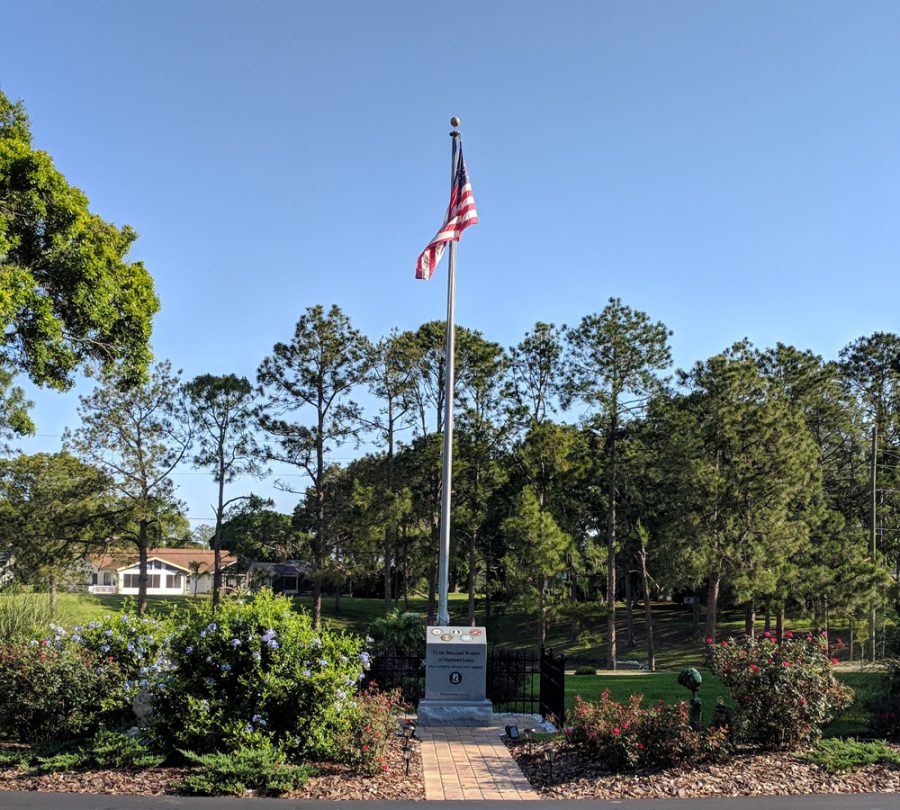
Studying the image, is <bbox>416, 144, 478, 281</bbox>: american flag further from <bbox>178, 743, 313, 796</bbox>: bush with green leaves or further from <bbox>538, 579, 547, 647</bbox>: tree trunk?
<bbox>538, 579, 547, 647</bbox>: tree trunk

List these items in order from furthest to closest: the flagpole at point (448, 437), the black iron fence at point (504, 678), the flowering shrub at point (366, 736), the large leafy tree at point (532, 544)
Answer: the large leafy tree at point (532, 544)
the flagpole at point (448, 437)
the black iron fence at point (504, 678)
the flowering shrub at point (366, 736)

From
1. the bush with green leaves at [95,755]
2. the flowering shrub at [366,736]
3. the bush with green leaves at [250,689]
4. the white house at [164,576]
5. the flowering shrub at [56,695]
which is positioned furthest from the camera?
the white house at [164,576]

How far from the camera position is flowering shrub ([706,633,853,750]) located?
33.1 ft

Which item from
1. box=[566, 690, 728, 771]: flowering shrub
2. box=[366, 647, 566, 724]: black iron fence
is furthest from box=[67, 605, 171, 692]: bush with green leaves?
box=[566, 690, 728, 771]: flowering shrub

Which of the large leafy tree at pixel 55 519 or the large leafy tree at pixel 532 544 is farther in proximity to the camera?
the large leafy tree at pixel 55 519

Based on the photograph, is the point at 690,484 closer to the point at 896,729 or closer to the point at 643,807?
the point at 896,729

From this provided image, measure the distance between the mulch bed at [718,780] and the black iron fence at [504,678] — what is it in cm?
242

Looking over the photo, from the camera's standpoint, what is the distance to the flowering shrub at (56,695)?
34.1 feet

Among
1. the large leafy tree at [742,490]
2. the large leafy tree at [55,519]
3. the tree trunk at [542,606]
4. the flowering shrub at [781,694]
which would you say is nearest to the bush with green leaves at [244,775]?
the flowering shrub at [781,694]

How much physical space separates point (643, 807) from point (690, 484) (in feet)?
69.3

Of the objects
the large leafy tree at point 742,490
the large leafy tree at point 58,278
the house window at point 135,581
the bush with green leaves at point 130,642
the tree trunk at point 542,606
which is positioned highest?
the large leafy tree at point 58,278

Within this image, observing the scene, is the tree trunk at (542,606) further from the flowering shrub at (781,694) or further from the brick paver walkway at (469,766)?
the flowering shrub at (781,694)

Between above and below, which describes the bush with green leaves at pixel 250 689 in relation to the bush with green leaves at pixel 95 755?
above

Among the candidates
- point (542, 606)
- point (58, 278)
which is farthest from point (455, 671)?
point (542, 606)
